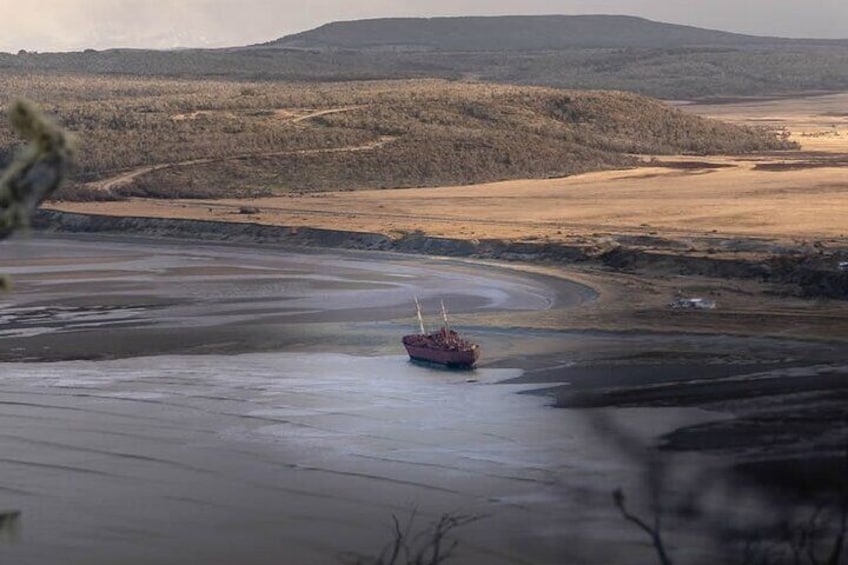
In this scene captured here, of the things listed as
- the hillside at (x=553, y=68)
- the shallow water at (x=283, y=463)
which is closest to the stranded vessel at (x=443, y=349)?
the shallow water at (x=283, y=463)

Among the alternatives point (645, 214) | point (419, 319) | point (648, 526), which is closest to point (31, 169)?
point (648, 526)

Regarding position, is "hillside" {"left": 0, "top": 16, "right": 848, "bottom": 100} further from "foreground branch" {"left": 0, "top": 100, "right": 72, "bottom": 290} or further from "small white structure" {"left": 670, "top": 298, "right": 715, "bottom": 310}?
"foreground branch" {"left": 0, "top": 100, "right": 72, "bottom": 290}

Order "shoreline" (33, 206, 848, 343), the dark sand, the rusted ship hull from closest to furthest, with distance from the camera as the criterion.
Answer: the dark sand → the rusted ship hull → "shoreline" (33, 206, 848, 343)

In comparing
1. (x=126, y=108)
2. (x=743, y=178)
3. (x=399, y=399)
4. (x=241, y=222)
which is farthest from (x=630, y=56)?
(x=399, y=399)

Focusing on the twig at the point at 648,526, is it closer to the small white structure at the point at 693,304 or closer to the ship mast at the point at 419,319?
the ship mast at the point at 419,319

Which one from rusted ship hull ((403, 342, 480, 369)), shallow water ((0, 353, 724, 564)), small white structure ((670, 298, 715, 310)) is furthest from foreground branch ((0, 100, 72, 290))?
small white structure ((670, 298, 715, 310))
